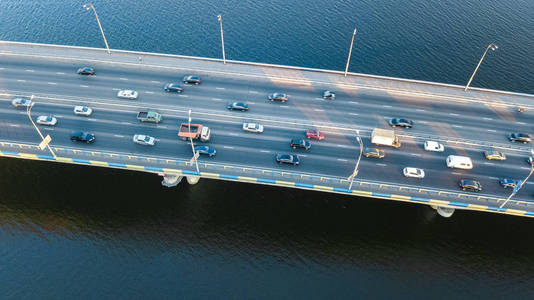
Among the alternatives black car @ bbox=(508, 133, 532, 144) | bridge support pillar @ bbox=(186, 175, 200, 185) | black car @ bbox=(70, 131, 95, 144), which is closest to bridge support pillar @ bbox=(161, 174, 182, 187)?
bridge support pillar @ bbox=(186, 175, 200, 185)

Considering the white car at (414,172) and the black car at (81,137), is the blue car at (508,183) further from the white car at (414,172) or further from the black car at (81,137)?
the black car at (81,137)

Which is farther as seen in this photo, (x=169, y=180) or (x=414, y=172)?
(x=169, y=180)

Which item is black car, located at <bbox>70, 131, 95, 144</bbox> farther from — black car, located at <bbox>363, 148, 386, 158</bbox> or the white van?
the white van

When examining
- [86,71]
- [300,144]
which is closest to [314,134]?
[300,144]

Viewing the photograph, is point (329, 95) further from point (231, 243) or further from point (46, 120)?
point (46, 120)

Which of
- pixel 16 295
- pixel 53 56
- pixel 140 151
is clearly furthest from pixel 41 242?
pixel 53 56

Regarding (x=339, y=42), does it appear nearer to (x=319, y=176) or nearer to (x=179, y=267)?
(x=319, y=176)
